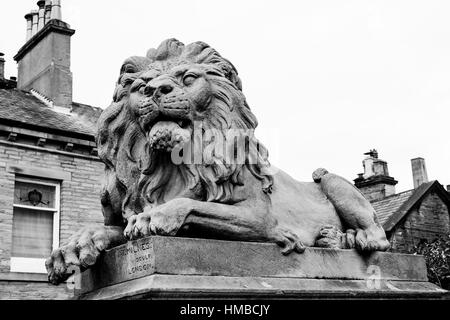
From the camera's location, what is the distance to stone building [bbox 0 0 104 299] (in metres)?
15.3

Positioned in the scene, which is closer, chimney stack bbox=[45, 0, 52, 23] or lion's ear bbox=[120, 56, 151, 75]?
lion's ear bbox=[120, 56, 151, 75]

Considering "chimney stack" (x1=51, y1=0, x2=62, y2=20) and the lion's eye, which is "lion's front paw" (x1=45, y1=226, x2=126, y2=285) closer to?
the lion's eye

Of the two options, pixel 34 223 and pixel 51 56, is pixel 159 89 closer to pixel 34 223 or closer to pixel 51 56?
pixel 34 223

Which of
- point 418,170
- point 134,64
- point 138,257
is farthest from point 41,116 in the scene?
point 418,170

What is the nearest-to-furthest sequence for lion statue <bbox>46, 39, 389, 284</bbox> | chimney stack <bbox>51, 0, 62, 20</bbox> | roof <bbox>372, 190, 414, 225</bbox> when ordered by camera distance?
lion statue <bbox>46, 39, 389, 284</bbox>, chimney stack <bbox>51, 0, 62, 20</bbox>, roof <bbox>372, 190, 414, 225</bbox>

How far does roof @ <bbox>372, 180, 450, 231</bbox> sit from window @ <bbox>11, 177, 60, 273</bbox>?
1005 cm

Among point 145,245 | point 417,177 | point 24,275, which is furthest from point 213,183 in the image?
point 417,177

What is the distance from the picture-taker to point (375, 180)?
27.5 meters

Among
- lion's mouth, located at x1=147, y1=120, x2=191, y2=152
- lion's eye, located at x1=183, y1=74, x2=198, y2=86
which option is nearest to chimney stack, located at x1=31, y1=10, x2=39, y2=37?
lion's eye, located at x1=183, y1=74, x2=198, y2=86

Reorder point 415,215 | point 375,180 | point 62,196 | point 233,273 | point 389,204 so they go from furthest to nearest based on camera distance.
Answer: point 375,180 → point 389,204 → point 415,215 → point 62,196 → point 233,273

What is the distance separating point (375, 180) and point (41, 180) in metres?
15.1

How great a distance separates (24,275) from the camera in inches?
595
